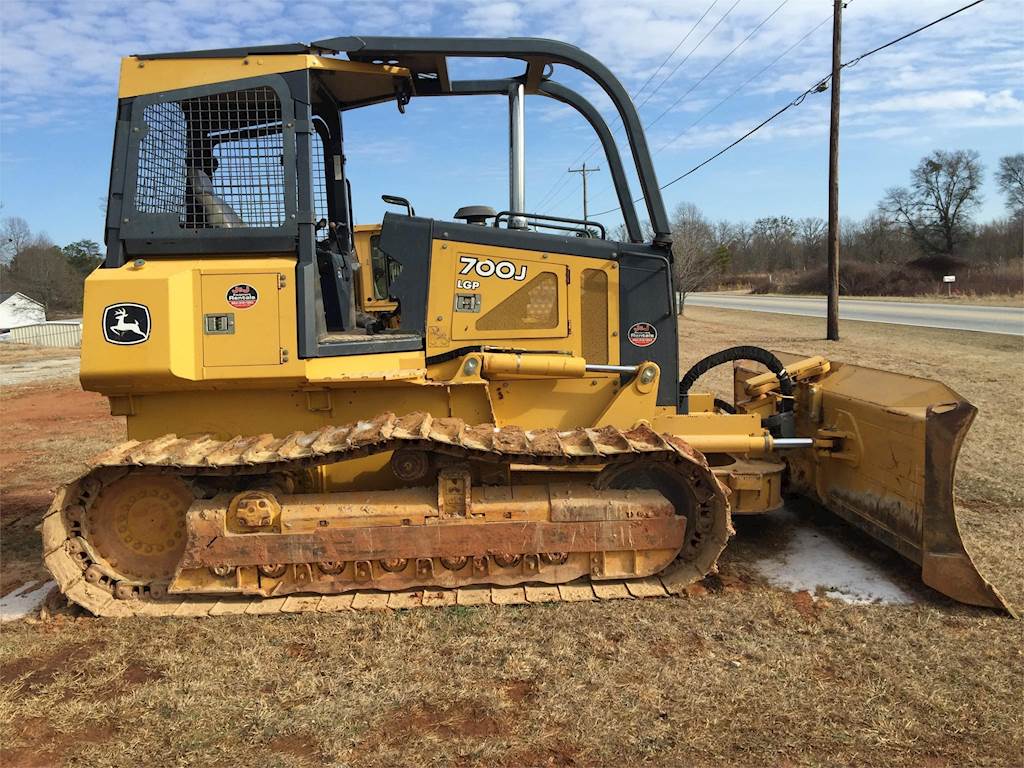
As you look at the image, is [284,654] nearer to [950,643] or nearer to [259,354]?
[259,354]

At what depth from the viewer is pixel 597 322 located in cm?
514

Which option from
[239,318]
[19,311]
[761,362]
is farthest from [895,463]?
[19,311]

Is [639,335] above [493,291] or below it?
below

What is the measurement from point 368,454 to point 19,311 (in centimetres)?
6423

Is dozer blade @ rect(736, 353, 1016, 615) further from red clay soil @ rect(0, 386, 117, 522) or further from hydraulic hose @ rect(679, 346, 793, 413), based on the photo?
red clay soil @ rect(0, 386, 117, 522)

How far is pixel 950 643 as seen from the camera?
391 centimetres

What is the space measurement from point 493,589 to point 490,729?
4.38 ft

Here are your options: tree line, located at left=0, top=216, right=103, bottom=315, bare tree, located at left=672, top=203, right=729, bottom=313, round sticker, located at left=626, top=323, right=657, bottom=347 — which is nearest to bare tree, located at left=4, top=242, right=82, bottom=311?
tree line, located at left=0, top=216, right=103, bottom=315

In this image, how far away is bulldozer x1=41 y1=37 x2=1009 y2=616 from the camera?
436cm

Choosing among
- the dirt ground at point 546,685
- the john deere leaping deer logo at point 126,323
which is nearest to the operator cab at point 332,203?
the john deere leaping deer logo at point 126,323

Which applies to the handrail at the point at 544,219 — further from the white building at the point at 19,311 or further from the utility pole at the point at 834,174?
the white building at the point at 19,311

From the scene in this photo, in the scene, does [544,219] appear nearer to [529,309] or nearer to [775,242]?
[529,309]

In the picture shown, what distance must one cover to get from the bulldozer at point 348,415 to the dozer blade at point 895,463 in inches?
0.9

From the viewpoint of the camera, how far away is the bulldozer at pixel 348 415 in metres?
4.36
